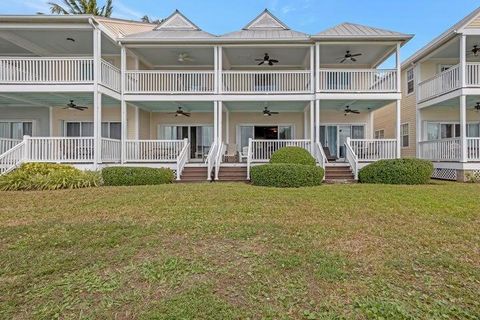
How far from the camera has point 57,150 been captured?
13.3 m

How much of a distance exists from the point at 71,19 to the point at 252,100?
814 cm

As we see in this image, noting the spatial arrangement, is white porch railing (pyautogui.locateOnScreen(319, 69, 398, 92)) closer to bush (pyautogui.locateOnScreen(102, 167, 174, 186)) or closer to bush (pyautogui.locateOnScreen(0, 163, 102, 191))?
bush (pyautogui.locateOnScreen(102, 167, 174, 186))

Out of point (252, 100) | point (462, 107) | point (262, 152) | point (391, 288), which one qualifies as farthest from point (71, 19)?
point (462, 107)

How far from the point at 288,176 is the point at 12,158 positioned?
34.7 feet

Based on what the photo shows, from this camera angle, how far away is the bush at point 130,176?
37.7 ft

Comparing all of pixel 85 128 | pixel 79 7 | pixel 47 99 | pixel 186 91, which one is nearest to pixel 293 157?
pixel 186 91

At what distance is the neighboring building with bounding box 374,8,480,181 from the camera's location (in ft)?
45.5

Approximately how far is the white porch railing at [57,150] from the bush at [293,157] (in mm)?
7569

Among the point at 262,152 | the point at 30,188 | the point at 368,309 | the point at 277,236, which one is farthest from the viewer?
the point at 262,152

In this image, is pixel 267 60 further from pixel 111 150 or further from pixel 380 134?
pixel 380 134

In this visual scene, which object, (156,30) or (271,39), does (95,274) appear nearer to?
(271,39)

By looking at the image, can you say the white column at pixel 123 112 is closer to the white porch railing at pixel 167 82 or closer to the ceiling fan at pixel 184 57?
the white porch railing at pixel 167 82

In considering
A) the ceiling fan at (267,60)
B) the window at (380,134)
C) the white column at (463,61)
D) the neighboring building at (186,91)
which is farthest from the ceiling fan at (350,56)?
the window at (380,134)

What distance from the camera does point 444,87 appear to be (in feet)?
50.6
